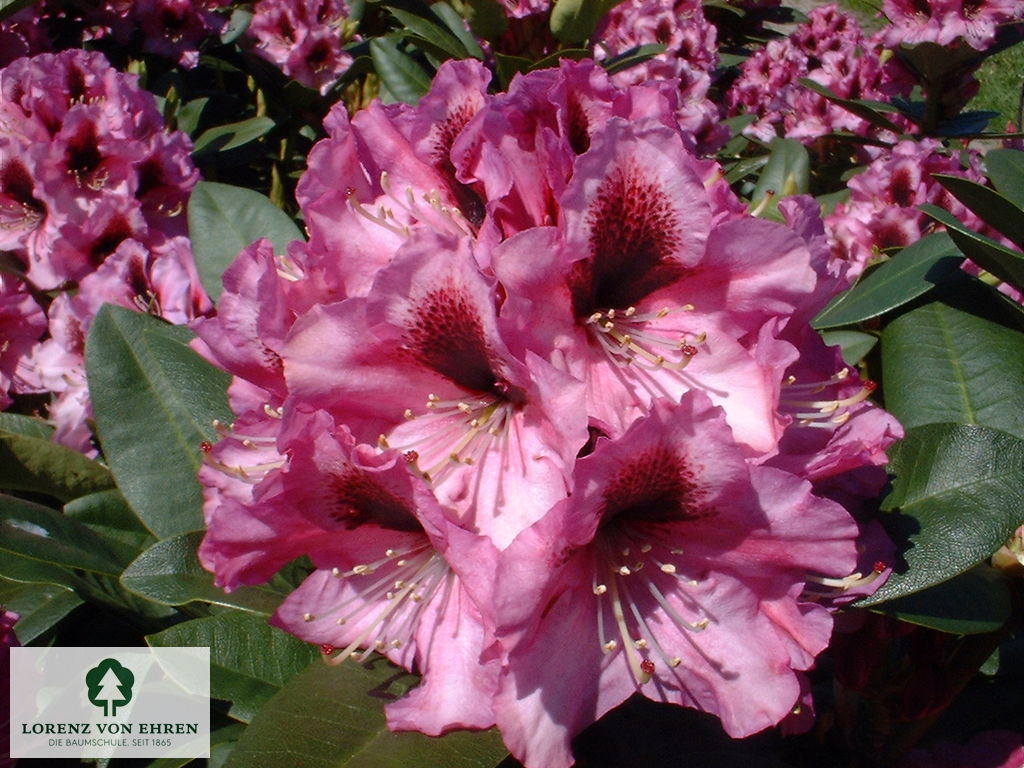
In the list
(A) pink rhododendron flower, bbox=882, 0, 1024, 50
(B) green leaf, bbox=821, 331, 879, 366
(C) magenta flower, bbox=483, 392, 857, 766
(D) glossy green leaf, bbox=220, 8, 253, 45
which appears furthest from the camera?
(D) glossy green leaf, bbox=220, 8, 253, 45

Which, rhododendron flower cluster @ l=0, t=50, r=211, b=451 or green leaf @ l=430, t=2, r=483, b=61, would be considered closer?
rhododendron flower cluster @ l=0, t=50, r=211, b=451

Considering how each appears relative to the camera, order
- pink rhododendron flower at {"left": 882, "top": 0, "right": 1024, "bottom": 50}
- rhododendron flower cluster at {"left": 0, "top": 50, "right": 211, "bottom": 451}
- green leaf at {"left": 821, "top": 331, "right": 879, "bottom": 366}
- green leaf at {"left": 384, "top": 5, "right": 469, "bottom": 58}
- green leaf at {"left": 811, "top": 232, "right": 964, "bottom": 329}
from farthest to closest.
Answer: pink rhododendron flower at {"left": 882, "top": 0, "right": 1024, "bottom": 50}, green leaf at {"left": 384, "top": 5, "right": 469, "bottom": 58}, rhododendron flower cluster at {"left": 0, "top": 50, "right": 211, "bottom": 451}, green leaf at {"left": 821, "top": 331, "right": 879, "bottom": 366}, green leaf at {"left": 811, "top": 232, "right": 964, "bottom": 329}

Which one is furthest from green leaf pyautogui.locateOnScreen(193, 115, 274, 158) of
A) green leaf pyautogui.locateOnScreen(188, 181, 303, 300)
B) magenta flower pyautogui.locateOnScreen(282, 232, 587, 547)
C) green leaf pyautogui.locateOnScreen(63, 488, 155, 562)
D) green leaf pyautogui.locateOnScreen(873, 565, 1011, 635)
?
green leaf pyautogui.locateOnScreen(873, 565, 1011, 635)

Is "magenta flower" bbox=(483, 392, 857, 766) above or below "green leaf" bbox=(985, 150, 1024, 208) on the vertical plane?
below

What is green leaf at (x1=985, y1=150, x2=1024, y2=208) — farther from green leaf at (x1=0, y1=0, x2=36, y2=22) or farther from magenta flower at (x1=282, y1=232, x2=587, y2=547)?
green leaf at (x1=0, y1=0, x2=36, y2=22)

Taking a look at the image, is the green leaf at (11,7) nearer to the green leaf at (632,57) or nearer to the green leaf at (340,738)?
the green leaf at (632,57)

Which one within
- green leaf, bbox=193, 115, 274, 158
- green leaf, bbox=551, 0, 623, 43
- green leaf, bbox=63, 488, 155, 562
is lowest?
green leaf, bbox=63, 488, 155, 562

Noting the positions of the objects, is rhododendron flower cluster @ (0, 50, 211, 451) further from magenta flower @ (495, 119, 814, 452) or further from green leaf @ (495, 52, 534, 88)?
magenta flower @ (495, 119, 814, 452)

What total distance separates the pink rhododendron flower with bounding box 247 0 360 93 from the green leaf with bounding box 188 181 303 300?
1055 mm

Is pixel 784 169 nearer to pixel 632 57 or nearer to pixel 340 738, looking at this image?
pixel 632 57

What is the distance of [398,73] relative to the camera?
1.81 meters

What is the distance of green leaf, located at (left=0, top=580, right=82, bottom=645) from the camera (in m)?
1.02

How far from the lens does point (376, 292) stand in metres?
0.72

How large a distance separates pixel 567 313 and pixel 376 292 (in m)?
0.15
